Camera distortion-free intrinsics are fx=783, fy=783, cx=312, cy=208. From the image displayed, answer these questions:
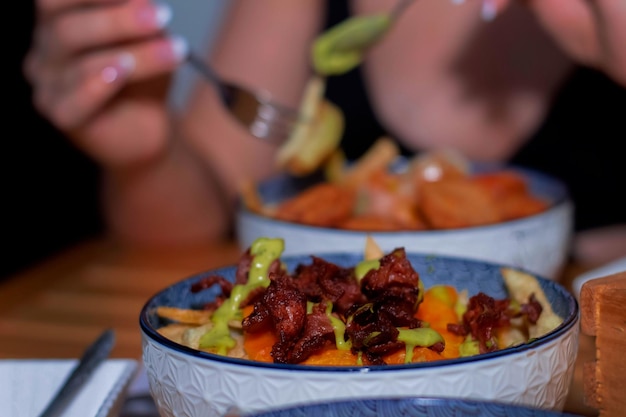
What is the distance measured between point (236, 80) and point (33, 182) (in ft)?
1.91

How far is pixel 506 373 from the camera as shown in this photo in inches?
18.1

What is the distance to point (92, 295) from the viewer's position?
113cm

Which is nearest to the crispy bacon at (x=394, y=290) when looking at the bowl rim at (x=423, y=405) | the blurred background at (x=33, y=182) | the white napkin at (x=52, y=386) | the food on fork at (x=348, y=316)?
the food on fork at (x=348, y=316)

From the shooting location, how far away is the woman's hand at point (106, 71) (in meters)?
1.27

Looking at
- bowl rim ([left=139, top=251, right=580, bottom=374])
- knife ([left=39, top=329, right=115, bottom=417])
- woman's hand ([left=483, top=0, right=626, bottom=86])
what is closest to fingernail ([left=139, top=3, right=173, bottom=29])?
woman's hand ([left=483, top=0, right=626, bottom=86])

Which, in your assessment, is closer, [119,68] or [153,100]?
[119,68]

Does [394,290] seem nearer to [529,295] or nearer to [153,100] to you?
[529,295]

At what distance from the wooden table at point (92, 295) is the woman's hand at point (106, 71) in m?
0.21

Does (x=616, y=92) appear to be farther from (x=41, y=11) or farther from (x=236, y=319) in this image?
(x=236, y=319)

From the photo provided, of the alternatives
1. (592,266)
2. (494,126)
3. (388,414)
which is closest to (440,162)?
(592,266)

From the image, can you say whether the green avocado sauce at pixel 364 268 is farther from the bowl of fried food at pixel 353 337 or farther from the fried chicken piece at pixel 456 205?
the fried chicken piece at pixel 456 205

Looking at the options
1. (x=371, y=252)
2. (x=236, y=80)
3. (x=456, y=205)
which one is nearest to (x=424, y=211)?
(x=456, y=205)

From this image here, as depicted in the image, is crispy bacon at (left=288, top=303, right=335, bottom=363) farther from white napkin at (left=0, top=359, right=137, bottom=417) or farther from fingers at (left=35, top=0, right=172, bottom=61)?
fingers at (left=35, top=0, right=172, bottom=61)

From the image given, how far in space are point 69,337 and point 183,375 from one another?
519 mm
